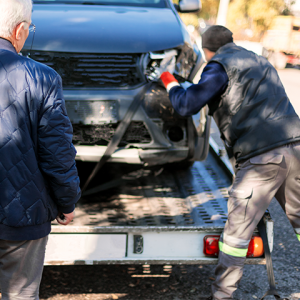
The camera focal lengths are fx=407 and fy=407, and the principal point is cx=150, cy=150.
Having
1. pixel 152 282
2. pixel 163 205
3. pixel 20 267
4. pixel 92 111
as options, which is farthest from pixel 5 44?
pixel 152 282

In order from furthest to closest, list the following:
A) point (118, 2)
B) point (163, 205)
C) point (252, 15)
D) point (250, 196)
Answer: point (252, 15) < point (118, 2) < point (163, 205) < point (250, 196)

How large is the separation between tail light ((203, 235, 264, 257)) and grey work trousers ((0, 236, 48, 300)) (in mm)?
1215

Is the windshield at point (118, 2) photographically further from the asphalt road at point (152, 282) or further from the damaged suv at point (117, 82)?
the asphalt road at point (152, 282)

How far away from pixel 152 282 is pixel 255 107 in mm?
1596

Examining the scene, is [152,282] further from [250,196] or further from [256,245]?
[250,196]

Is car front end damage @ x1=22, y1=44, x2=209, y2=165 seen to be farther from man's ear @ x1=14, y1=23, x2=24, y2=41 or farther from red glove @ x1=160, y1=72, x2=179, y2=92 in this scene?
man's ear @ x1=14, y1=23, x2=24, y2=41

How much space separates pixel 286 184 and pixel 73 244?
145 centimetres

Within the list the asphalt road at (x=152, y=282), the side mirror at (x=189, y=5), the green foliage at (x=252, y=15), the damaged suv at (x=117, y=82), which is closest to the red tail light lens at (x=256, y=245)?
the asphalt road at (x=152, y=282)

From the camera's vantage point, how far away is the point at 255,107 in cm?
264

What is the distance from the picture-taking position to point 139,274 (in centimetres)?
334

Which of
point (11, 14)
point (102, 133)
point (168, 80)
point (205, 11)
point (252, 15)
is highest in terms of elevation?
point (11, 14)

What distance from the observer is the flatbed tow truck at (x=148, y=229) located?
2611mm

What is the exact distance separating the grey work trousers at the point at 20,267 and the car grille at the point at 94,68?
165 cm

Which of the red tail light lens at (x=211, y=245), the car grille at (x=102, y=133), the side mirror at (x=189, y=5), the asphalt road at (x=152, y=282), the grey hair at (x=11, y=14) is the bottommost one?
the asphalt road at (x=152, y=282)
